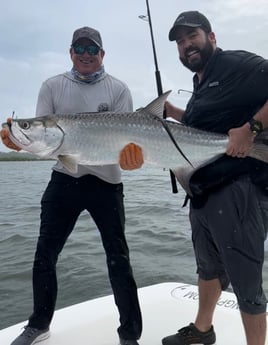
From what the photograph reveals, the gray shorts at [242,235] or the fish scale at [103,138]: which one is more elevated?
the fish scale at [103,138]

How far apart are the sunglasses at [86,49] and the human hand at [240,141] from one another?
1.32 m

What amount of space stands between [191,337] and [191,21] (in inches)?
95.4

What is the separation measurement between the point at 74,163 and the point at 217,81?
3.76 feet

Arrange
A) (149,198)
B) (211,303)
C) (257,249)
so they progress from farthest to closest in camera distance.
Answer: (149,198)
(211,303)
(257,249)

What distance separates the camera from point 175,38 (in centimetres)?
329

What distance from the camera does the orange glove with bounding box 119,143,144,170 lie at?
3197 mm

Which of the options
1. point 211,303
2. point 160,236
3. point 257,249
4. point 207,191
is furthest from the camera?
point 160,236

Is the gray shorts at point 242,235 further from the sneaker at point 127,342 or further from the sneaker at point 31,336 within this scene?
the sneaker at point 31,336

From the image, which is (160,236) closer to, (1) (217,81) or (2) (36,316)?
(2) (36,316)

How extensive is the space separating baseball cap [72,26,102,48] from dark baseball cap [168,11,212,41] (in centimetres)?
63

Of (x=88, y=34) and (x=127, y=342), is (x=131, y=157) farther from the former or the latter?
(x=127, y=342)

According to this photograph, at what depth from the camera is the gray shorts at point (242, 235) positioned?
9.66ft

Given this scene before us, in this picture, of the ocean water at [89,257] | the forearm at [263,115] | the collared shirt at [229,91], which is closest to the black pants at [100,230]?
the ocean water at [89,257]

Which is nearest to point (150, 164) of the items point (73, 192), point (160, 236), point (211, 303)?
point (73, 192)
